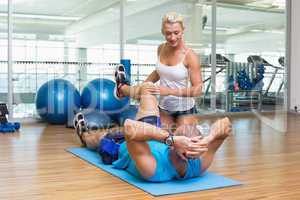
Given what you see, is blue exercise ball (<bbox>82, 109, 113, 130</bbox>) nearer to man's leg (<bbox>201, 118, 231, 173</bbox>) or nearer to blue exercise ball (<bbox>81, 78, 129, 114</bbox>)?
blue exercise ball (<bbox>81, 78, 129, 114</bbox>)

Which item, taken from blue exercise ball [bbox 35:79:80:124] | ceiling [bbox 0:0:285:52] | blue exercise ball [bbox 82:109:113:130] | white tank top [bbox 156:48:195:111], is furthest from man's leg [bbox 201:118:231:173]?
ceiling [bbox 0:0:285:52]

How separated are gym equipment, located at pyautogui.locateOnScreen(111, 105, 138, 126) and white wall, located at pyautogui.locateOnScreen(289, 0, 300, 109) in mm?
3229

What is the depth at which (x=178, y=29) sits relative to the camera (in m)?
2.59

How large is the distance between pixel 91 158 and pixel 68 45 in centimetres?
267

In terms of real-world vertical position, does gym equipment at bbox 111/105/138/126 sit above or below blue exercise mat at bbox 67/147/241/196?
above

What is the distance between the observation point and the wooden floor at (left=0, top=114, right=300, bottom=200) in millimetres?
2203

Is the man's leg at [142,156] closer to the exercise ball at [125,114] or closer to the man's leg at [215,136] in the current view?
the man's leg at [215,136]

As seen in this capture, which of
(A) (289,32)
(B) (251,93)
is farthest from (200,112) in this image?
(A) (289,32)

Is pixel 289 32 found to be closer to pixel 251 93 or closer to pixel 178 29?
pixel 251 93

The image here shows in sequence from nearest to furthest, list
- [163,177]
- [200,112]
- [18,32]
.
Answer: [163,177] → [18,32] → [200,112]

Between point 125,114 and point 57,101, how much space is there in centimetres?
94

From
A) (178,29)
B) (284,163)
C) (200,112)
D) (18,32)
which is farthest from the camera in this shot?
(200,112)


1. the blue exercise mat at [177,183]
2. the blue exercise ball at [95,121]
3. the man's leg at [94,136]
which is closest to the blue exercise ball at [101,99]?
the blue exercise ball at [95,121]

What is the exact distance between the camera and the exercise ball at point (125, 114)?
4123 mm
